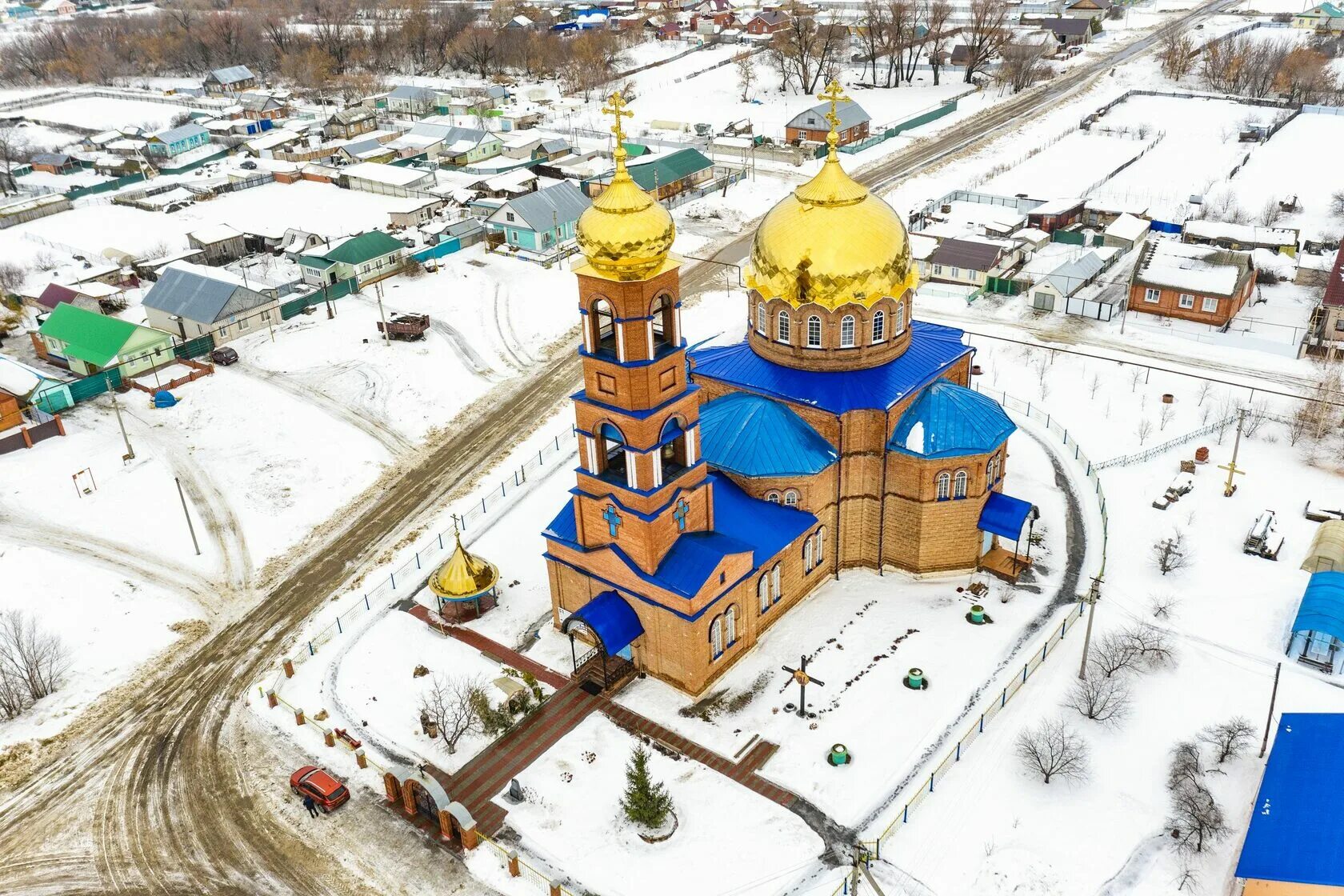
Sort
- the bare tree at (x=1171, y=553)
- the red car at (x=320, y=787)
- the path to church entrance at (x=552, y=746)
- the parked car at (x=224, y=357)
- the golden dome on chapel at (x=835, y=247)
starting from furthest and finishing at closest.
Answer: the parked car at (x=224, y=357)
the bare tree at (x=1171, y=553)
the golden dome on chapel at (x=835, y=247)
the red car at (x=320, y=787)
the path to church entrance at (x=552, y=746)

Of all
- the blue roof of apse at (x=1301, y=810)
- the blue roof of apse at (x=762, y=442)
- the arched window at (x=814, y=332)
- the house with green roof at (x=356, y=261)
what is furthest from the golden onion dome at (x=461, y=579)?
the house with green roof at (x=356, y=261)

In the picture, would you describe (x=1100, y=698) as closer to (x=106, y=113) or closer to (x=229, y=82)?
(x=229, y=82)

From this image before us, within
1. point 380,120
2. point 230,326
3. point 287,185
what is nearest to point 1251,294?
point 230,326

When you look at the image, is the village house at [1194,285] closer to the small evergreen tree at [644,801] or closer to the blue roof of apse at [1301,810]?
the blue roof of apse at [1301,810]

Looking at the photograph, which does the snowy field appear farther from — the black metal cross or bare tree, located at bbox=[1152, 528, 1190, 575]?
bare tree, located at bbox=[1152, 528, 1190, 575]

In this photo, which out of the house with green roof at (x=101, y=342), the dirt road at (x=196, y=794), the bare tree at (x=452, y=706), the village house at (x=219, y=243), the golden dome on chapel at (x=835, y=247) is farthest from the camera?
the village house at (x=219, y=243)

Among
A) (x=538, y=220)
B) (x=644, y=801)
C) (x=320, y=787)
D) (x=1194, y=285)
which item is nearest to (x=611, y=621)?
(x=644, y=801)
